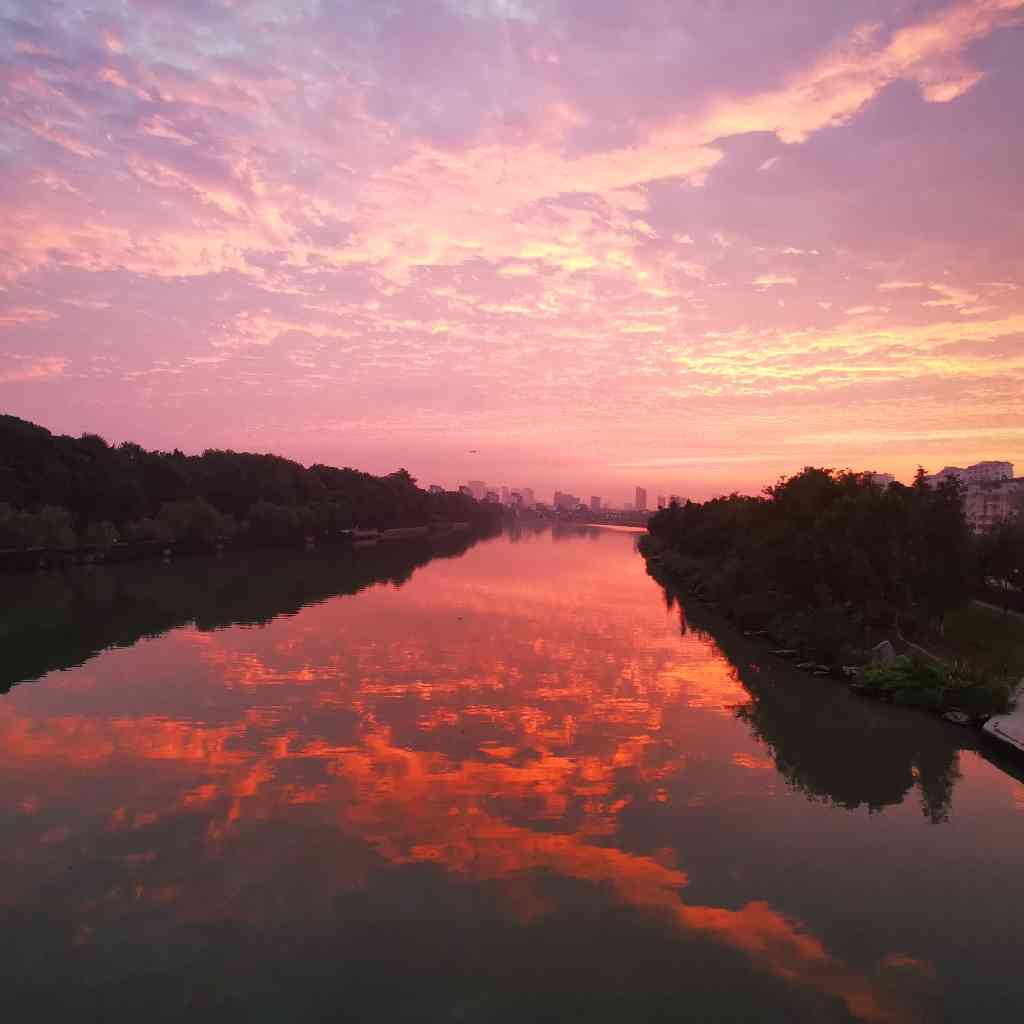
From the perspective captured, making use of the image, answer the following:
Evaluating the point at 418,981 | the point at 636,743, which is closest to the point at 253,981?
the point at 418,981

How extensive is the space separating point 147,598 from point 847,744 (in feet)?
130

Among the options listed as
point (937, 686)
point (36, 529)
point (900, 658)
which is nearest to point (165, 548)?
point (36, 529)

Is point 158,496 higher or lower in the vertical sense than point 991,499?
lower

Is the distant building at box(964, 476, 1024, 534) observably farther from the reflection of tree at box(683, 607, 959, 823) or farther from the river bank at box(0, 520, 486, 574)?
the reflection of tree at box(683, 607, 959, 823)

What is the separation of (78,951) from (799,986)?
31.5 ft

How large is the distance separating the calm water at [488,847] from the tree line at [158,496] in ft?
140

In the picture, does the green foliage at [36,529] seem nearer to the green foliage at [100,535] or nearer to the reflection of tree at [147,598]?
the reflection of tree at [147,598]

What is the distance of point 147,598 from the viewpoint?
47781mm

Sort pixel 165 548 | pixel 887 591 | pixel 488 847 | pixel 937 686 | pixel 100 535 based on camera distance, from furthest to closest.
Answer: pixel 165 548, pixel 100 535, pixel 887 591, pixel 937 686, pixel 488 847

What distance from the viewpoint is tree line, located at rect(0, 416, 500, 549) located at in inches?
2645

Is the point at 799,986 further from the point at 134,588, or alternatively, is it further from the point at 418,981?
the point at 134,588

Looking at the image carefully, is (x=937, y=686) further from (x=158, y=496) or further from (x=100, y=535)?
(x=158, y=496)

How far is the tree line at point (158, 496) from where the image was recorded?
67.2 meters

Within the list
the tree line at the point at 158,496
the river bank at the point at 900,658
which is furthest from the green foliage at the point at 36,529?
the river bank at the point at 900,658
